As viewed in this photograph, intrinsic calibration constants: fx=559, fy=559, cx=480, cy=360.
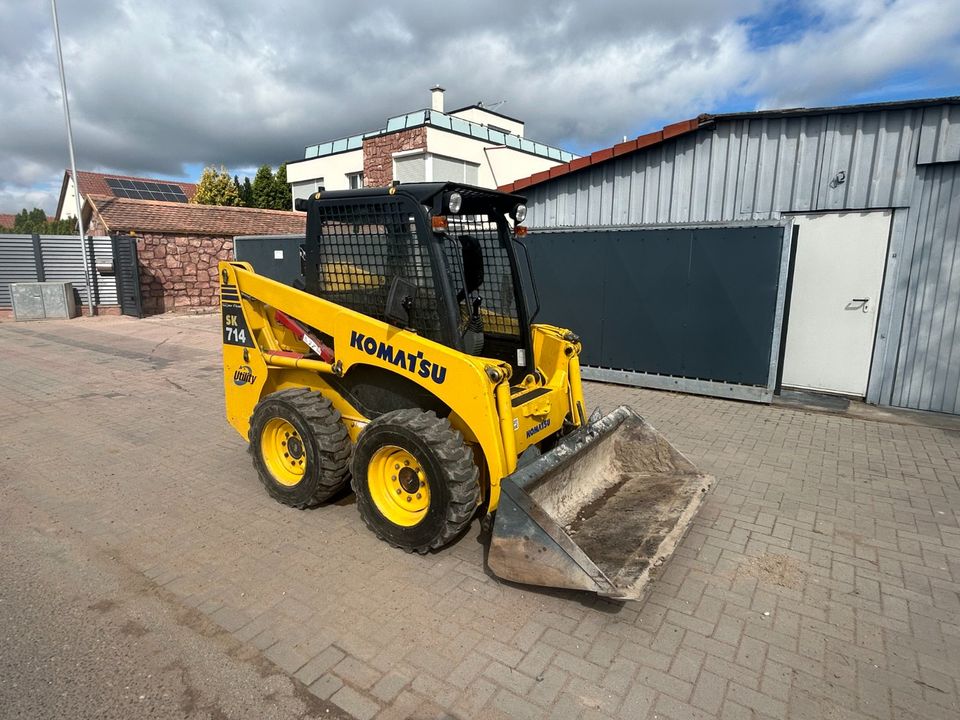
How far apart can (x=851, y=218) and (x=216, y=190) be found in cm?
3168

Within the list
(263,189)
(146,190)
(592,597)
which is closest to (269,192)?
(263,189)

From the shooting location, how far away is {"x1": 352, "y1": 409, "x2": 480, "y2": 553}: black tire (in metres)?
3.29

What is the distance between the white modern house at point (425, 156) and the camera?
20047mm

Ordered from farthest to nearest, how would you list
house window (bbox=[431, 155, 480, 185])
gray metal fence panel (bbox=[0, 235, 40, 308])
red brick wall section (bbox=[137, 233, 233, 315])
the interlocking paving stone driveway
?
house window (bbox=[431, 155, 480, 185]) < red brick wall section (bbox=[137, 233, 233, 315]) < gray metal fence panel (bbox=[0, 235, 40, 308]) < the interlocking paving stone driveway

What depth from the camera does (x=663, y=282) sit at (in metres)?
7.78

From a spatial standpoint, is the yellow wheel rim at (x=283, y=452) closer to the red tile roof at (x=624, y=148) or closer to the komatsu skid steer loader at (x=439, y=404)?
the komatsu skid steer loader at (x=439, y=404)

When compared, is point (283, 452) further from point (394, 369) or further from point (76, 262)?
point (76, 262)

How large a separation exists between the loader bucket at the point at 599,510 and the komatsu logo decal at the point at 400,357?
778 mm

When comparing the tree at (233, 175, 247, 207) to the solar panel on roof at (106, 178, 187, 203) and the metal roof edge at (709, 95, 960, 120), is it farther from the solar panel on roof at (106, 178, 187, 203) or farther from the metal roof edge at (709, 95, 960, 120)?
the metal roof edge at (709, 95, 960, 120)

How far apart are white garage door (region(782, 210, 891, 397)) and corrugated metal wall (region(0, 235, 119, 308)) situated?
714 inches

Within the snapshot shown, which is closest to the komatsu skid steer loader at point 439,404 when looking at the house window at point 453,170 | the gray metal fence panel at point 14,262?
the gray metal fence panel at point 14,262

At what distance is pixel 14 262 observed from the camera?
1580cm

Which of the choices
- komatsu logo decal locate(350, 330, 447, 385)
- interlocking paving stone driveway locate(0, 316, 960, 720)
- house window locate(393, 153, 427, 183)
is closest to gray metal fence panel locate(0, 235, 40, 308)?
house window locate(393, 153, 427, 183)

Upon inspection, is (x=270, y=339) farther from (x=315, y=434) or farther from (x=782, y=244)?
(x=782, y=244)
